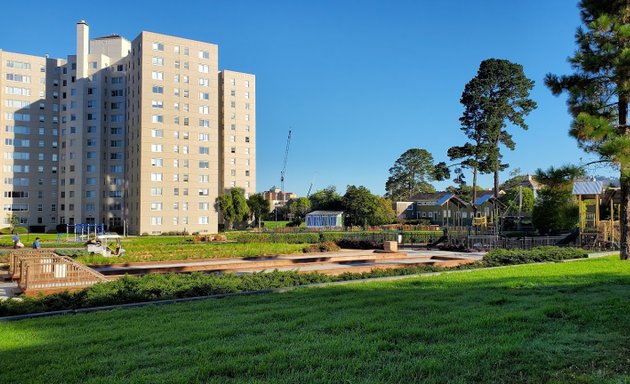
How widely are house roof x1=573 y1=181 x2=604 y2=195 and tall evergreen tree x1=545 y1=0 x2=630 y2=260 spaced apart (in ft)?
40.6

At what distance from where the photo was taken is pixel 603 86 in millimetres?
18016

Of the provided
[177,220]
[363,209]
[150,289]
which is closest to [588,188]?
[150,289]

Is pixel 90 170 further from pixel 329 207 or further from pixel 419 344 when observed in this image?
pixel 419 344

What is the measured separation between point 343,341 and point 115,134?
3104 inches

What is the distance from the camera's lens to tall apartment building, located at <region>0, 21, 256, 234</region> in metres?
70.1

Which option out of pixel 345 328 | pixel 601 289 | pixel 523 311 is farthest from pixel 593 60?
pixel 345 328

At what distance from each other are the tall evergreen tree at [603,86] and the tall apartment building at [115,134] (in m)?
61.3

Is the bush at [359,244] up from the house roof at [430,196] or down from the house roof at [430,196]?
down

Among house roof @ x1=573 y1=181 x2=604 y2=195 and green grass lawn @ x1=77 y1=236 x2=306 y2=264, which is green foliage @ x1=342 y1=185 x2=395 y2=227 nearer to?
house roof @ x1=573 y1=181 x2=604 y2=195

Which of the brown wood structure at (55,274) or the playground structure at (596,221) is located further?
the playground structure at (596,221)

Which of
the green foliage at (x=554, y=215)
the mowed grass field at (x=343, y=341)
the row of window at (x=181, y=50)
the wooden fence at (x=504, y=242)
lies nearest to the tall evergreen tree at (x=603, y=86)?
the mowed grass field at (x=343, y=341)

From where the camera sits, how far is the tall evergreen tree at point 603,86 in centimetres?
1583

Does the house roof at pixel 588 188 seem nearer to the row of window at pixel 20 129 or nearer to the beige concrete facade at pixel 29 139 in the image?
the beige concrete facade at pixel 29 139

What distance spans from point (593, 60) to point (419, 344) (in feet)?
50.6
